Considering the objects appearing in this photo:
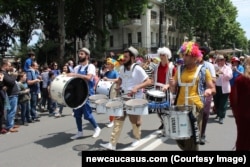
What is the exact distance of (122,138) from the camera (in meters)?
7.75

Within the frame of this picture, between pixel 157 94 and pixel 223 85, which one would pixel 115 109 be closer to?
pixel 157 94

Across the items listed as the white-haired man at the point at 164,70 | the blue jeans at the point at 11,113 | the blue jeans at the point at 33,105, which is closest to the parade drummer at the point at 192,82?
the white-haired man at the point at 164,70

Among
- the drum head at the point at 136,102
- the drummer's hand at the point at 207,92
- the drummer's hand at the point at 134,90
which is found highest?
the drummer's hand at the point at 207,92

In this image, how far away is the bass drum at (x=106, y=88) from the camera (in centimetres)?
949

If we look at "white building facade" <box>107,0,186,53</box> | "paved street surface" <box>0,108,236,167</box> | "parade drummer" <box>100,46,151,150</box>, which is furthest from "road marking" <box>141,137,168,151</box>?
"white building facade" <box>107,0,186,53</box>

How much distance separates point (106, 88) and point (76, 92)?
2.20 metres

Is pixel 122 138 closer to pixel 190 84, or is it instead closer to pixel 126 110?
pixel 126 110

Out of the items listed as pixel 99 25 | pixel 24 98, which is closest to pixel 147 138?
pixel 24 98

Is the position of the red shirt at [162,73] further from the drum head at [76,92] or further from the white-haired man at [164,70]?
the drum head at [76,92]

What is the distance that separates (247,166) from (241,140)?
0.28m

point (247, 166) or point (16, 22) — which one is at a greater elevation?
point (16, 22)

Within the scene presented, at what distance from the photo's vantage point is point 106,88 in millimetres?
9727

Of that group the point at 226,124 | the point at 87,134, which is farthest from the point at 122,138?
the point at 226,124

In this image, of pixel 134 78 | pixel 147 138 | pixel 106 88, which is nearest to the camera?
pixel 134 78
